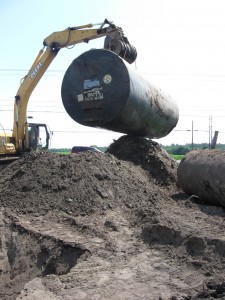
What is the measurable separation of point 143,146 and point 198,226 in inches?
154

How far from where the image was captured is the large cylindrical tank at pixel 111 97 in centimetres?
887

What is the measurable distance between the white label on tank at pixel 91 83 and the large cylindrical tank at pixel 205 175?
267cm

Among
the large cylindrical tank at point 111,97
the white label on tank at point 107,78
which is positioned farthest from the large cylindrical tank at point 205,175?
the white label on tank at point 107,78

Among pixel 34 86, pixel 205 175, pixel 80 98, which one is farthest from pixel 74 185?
pixel 34 86

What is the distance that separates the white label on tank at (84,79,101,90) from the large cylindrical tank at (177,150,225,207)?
2.67m

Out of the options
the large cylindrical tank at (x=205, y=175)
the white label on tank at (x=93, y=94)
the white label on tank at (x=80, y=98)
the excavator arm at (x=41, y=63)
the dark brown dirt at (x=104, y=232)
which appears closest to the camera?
the dark brown dirt at (x=104, y=232)

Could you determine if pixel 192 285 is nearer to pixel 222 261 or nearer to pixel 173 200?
pixel 222 261

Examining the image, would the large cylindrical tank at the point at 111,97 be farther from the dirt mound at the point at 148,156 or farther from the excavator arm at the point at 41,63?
the excavator arm at the point at 41,63

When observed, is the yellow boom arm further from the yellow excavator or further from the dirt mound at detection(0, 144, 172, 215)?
the dirt mound at detection(0, 144, 172, 215)

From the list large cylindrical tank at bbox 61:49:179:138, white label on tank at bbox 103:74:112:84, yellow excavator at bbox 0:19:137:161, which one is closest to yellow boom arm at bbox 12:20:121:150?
yellow excavator at bbox 0:19:137:161

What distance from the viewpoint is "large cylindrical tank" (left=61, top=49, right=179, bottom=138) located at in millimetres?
8867

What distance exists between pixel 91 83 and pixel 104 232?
469cm

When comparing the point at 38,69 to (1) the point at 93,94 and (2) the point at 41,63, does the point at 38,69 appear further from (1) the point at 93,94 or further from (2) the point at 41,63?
(1) the point at 93,94

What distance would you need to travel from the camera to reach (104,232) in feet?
18.4
